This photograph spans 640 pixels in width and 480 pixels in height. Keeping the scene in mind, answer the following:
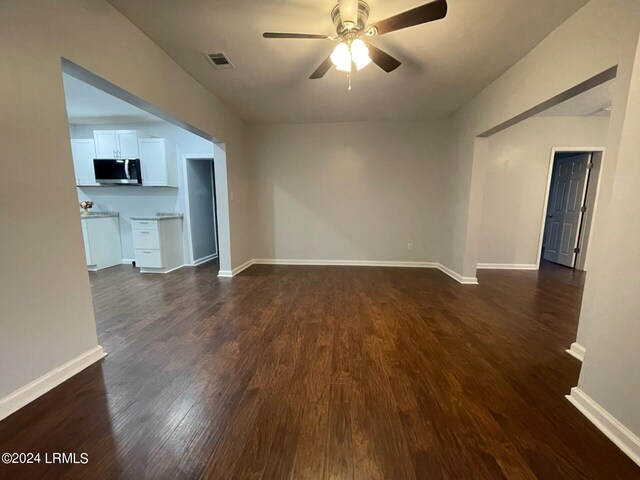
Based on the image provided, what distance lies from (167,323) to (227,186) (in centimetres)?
216

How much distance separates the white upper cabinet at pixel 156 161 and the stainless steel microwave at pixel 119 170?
100mm

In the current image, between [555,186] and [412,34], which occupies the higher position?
[412,34]

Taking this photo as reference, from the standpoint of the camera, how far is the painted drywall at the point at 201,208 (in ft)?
15.7

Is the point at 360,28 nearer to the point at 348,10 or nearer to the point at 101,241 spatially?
the point at 348,10

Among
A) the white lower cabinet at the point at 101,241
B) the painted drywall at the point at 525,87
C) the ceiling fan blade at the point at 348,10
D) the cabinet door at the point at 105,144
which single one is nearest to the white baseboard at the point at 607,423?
the painted drywall at the point at 525,87

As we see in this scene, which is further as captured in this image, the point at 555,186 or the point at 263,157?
the point at 555,186

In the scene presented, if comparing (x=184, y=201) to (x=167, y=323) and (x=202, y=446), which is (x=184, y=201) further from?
(x=202, y=446)

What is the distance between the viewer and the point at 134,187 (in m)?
4.75

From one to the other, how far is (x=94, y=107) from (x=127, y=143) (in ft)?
2.03

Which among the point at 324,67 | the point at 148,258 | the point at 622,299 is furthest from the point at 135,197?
the point at 622,299

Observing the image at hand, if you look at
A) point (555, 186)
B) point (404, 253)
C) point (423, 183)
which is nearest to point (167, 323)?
point (404, 253)

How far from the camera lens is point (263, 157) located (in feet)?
15.4

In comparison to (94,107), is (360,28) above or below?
below

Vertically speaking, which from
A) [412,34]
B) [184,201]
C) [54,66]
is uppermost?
[412,34]
